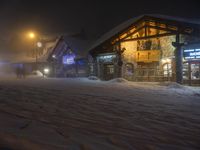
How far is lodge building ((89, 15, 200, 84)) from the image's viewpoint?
741 inches

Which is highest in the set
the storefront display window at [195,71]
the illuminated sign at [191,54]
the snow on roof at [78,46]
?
the snow on roof at [78,46]

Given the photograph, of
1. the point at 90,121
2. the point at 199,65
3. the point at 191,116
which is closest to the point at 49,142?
the point at 90,121

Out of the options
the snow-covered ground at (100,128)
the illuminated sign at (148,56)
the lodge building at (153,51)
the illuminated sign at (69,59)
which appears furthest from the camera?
the illuminated sign at (69,59)

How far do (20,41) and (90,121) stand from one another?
59.9m

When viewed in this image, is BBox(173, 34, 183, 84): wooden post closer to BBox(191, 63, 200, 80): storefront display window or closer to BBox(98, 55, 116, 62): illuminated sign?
BBox(191, 63, 200, 80): storefront display window

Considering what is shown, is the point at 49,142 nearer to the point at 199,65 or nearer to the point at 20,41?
the point at 199,65

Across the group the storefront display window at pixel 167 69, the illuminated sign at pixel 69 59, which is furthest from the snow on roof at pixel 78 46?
the storefront display window at pixel 167 69

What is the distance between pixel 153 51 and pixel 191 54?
4390mm

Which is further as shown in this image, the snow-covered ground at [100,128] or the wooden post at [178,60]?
the wooden post at [178,60]

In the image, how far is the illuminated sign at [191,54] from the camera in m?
18.0

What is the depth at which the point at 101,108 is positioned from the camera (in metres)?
8.11

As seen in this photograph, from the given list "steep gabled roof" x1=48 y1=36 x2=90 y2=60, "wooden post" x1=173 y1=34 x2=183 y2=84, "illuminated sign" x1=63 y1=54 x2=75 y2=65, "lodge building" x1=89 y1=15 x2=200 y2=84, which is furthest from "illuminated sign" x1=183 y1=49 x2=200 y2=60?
"illuminated sign" x1=63 y1=54 x2=75 y2=65

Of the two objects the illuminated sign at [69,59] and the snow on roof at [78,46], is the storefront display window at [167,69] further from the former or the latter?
the illuminated sign at [69,59]

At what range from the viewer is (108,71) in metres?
27.0
